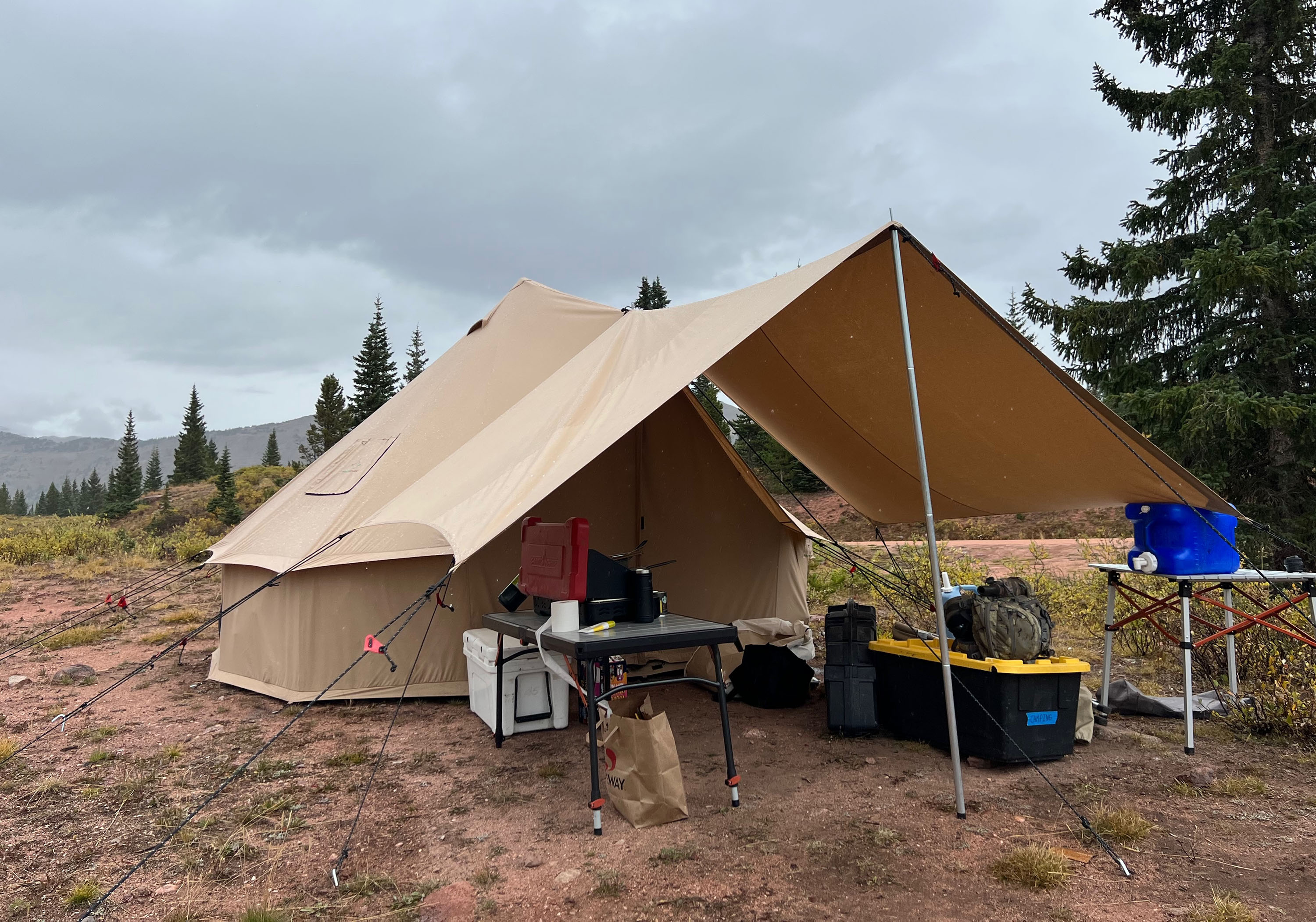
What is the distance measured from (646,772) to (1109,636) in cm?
262

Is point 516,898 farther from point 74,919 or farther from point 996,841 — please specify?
point 996,841

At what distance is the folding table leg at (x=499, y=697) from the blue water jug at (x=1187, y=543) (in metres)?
2.98

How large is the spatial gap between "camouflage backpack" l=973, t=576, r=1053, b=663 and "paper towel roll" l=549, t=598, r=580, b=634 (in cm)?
177

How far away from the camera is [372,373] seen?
29.5m

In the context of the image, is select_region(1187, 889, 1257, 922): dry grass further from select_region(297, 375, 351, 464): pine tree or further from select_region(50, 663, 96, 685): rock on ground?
select_region(297, 375, 351, 464): pine tree

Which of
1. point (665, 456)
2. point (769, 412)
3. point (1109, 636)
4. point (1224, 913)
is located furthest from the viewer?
point (665, 456)

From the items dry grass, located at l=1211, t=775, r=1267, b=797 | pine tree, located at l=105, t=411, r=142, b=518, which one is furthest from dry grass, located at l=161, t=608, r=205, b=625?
pine tree, located at l=105, t=411, r=142, b=518

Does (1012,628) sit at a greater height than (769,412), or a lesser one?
lesser

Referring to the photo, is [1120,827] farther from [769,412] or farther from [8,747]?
[8,747]

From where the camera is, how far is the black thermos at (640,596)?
3.27 metres

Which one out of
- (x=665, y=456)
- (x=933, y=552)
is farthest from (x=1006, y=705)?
(x=665, y=456)

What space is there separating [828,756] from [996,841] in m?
1.04

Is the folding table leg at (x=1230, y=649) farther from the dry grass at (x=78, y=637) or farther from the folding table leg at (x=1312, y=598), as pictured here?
the dry grass at (x=78, y=637)

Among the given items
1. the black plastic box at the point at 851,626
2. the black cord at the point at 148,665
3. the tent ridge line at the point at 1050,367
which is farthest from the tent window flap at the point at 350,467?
the tent ridge line at the point at 1050,367
